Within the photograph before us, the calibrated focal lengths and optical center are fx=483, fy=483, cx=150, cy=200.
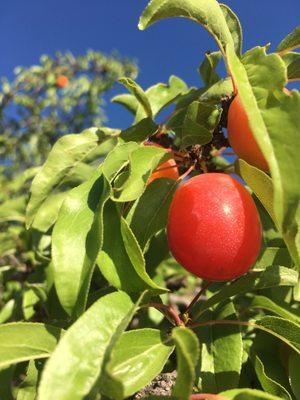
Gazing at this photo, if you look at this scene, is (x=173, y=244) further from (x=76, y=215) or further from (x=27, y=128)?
(x=27, y=128)

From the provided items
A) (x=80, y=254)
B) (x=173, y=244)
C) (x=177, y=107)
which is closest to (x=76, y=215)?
(x=80, y=254)

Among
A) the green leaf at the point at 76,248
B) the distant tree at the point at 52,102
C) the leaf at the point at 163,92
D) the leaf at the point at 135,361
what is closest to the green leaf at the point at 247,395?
the leaf at the point at 135,361

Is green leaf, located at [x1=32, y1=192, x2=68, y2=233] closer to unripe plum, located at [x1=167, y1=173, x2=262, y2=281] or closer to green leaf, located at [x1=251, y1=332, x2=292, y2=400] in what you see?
unripe plum, located at [x1=167, y1=173, x2=262, y2=281]

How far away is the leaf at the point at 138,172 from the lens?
1123mm

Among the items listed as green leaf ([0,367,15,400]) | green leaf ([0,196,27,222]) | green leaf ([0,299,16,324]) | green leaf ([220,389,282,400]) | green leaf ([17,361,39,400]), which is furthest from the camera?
green leaf ([0,196,27,222])

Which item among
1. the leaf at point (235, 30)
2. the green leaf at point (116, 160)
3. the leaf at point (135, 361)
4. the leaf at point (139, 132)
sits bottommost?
the leaf at point (135, 361)

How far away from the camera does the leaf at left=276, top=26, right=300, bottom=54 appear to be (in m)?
1.38

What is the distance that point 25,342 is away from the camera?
41.7 inches

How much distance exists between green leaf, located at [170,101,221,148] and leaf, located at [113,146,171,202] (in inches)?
4.7

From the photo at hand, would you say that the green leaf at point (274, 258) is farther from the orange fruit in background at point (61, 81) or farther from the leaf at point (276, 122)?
the orange fruit in background at point (61, 81)

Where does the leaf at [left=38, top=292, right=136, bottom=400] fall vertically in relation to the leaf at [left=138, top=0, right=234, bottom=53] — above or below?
below

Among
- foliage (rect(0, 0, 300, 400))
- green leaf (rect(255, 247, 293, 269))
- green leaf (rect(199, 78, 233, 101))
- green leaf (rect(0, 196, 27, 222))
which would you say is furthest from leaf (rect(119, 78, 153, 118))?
green leaf (rect(0, 196, 27, 222))

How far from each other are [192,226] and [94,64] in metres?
7.40

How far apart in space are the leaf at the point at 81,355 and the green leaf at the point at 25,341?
7.3 inches
